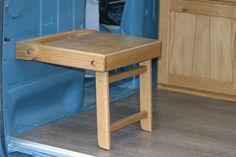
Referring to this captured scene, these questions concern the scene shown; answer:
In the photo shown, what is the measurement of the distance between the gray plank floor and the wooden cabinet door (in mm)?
172

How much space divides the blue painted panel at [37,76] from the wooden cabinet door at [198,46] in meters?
0.69

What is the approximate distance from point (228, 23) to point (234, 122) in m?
0.59

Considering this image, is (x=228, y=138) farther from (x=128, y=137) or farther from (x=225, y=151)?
(x=128, y=137)

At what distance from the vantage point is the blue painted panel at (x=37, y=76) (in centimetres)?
279

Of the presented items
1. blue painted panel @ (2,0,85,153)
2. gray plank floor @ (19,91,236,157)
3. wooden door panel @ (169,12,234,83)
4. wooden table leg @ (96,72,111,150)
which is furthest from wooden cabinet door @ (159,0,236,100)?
wooden table leg @ (96,72,111,150)

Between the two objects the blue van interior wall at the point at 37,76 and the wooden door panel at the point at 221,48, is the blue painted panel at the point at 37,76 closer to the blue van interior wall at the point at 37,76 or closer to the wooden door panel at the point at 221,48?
the blue van interior wall at the point at 37,76

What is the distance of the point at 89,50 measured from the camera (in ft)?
8.80

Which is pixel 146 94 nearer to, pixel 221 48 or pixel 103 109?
pixel 103 109

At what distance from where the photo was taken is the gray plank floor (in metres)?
2.77

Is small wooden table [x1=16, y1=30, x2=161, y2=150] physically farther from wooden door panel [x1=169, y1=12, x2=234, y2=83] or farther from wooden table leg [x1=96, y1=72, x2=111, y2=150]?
wooden door panel [x1=169, y1=12, x2=234, y2=83]

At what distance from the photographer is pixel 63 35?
300 centimetres

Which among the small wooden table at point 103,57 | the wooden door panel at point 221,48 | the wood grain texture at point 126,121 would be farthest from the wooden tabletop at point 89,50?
the wooden door panel at point 221,48

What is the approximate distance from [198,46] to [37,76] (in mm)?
1072

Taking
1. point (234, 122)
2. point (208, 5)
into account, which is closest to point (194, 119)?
point (234, 122)
